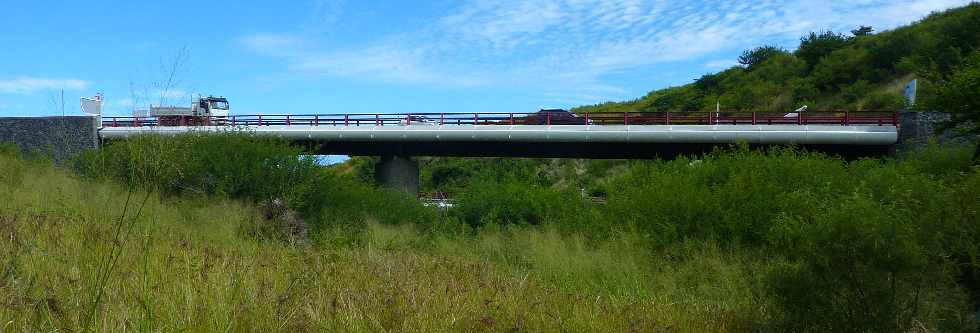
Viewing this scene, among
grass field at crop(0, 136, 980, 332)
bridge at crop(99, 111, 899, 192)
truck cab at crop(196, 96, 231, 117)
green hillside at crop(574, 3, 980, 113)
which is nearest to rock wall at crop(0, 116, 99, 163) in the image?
bridge at crop(99, 111, 899, 192)

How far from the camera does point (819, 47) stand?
253ft

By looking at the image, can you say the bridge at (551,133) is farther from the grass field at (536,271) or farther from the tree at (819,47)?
the tree at (819,47)

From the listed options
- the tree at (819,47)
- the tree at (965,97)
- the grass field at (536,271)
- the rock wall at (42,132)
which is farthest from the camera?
the tree at (819,47)

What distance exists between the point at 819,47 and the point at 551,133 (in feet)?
193

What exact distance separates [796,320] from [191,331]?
5811 mm

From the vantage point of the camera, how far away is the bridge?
29219 mm

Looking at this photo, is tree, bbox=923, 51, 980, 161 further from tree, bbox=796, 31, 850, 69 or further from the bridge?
tree, bbox=796, 31, 850, 69

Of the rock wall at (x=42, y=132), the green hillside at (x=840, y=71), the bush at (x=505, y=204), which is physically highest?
the green hillside at (x=840, y=71)

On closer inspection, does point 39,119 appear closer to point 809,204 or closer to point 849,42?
point 809,204

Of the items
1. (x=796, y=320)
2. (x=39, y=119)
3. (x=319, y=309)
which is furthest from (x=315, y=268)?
(x=39, y=119)

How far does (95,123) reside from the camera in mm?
38156

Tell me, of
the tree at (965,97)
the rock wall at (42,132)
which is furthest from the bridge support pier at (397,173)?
the tree at (965,97)

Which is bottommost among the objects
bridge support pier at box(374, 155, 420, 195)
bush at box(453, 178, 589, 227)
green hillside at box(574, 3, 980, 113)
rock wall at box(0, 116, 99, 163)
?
bush at box(453, 178, 589, 227)

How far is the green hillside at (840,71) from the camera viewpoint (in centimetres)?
5566
